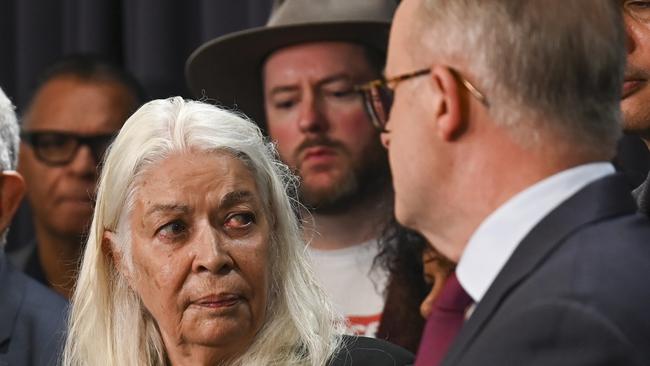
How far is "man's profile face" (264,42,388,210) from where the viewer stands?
3033 millimetres

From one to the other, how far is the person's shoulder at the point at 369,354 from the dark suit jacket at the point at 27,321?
0.65 meters

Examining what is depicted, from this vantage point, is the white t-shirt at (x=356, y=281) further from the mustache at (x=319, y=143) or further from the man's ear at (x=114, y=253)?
the man's ear at (x=114, y=253)

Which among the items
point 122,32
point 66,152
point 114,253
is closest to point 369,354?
point 114,253

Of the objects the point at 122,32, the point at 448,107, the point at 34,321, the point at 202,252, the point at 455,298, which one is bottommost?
the point at 34,321

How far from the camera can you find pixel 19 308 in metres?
2.72

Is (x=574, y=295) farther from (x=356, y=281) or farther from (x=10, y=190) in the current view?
(x=10, y=190)

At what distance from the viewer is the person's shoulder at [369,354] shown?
227cm

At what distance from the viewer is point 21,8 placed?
160 inches

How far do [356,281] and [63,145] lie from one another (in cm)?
97

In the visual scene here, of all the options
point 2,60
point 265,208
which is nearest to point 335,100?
point 265,208

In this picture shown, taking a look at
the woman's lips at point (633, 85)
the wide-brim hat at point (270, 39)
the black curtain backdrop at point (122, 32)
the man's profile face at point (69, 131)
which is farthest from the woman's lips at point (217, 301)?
the black curtain backdrop at point (122, 32)

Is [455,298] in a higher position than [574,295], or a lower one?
lower

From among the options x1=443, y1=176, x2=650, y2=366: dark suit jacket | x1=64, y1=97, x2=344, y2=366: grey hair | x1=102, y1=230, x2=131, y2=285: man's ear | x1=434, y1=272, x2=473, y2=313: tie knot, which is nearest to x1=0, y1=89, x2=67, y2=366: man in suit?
x1=64, y1=97, x2=344, y2=366: grey hair

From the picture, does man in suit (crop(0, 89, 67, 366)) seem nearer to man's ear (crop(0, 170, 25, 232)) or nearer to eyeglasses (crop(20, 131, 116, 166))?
man's ear (crop(0, 170, 25, 232))
